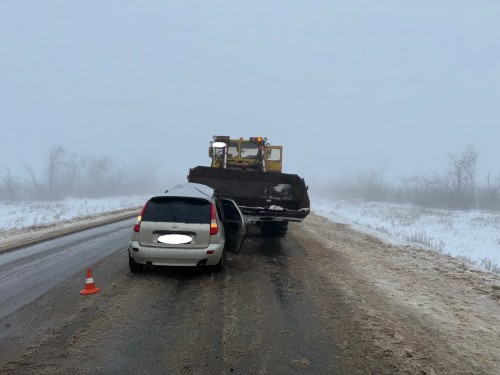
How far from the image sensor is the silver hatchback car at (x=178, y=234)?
6.35 m

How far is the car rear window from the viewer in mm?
6555

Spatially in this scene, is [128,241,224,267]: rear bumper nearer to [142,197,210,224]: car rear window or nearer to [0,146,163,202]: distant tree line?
[142,197,210,224]: car rear window

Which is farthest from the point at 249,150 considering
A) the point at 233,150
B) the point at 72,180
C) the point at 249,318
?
the point at 72,180

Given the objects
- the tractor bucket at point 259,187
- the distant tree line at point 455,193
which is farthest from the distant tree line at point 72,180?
the tractor bucket at point 259,187

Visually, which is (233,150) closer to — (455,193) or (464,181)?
(455,193)

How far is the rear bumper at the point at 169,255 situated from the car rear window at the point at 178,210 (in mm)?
519

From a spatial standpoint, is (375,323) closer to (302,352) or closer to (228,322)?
(302,352)

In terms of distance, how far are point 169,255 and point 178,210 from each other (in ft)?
2.81

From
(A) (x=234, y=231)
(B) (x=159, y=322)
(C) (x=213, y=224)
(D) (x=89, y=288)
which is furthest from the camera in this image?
(A) (x=234, y=231)

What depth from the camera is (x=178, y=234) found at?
21.0ft

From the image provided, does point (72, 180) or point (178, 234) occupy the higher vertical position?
point (178, 234)

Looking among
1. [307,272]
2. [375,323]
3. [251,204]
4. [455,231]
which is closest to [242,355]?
[375,323]

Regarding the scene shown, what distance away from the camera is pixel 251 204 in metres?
11.3

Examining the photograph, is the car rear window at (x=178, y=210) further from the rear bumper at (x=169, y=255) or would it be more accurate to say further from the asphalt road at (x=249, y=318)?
the asphalt road at (x=249, y=318)
